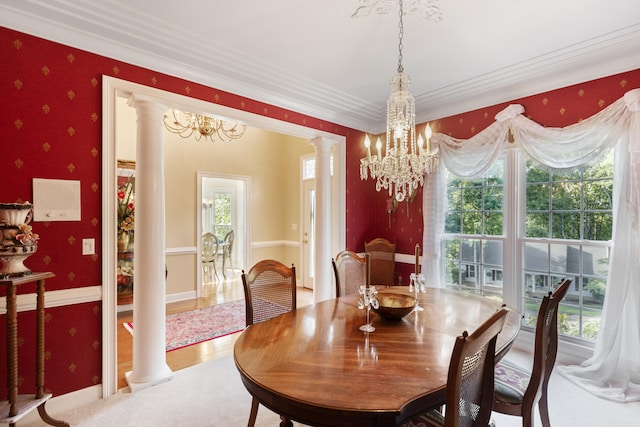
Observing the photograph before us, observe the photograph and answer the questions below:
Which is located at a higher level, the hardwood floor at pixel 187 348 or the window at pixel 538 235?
the window at pixel 538 235

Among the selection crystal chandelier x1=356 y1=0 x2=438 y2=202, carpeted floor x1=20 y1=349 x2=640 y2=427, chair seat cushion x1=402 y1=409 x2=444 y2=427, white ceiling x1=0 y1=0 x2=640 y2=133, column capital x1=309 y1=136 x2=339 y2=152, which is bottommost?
carpeted floor x1=20 y1=349 x2=640 y2=427

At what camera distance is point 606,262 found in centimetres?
286

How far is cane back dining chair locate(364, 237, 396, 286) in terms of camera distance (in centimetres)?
398

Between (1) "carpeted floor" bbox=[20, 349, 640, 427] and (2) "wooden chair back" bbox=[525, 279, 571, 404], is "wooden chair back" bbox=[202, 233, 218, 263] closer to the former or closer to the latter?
(1) "carpeted floor" bbox=[20, 349, 640, 427]

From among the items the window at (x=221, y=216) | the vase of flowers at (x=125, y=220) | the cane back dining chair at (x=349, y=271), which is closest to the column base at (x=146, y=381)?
the cane back dining chair at (x=349, y=271)

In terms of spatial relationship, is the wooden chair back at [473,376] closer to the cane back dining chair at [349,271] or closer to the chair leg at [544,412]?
the chair leg at [544,412]

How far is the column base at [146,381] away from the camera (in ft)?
8.30

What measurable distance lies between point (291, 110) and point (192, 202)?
2.74m

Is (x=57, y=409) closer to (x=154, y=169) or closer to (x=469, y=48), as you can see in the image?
(x=154, y=169)

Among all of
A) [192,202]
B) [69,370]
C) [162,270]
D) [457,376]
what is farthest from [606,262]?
[192,202]

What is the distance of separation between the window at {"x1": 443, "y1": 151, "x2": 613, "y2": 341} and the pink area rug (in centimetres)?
280

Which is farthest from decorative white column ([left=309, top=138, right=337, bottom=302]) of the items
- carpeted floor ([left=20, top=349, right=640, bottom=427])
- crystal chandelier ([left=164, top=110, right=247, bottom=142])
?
carpeted floor ([left=20, top=349, right=640, bottom=427])

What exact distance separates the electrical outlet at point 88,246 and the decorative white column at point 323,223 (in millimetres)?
2359

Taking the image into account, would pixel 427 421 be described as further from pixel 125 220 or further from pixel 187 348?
pixel 125 220
